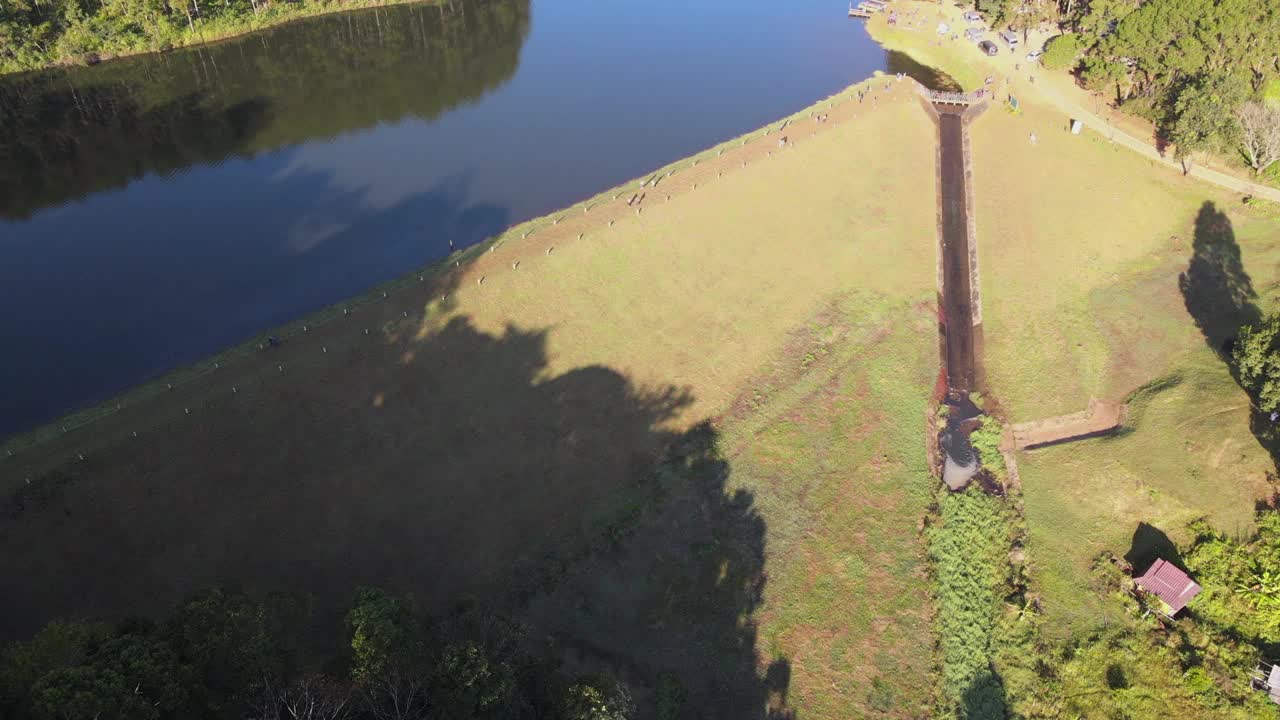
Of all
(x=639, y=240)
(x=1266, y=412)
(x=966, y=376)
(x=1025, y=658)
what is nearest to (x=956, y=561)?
(x=1025, y=658)

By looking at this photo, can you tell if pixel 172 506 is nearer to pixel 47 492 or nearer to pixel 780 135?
pixel 47 492

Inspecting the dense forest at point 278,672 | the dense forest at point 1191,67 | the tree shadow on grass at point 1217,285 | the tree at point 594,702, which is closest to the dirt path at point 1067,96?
the dense forest at point 1191,67

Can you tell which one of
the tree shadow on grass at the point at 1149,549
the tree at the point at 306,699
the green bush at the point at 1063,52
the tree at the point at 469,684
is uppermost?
the green bush at the point at 1063,52

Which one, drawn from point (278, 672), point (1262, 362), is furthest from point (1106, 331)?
point (278, 672)

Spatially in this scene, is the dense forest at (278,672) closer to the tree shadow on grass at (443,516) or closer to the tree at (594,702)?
the tree at (594,702)

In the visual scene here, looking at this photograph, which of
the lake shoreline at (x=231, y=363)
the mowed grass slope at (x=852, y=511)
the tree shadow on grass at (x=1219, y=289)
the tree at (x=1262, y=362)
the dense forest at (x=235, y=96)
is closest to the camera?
the mowed grass slope at (x=852, y=511)

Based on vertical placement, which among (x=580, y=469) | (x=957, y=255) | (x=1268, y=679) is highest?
(x=957, y=255)

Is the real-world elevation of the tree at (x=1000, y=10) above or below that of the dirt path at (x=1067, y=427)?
above

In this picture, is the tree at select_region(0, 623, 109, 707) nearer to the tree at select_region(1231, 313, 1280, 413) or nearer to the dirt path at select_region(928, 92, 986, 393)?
the dirt path at select_region(928, 92, 986, 393)

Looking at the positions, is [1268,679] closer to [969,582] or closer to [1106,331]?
[969,582]
